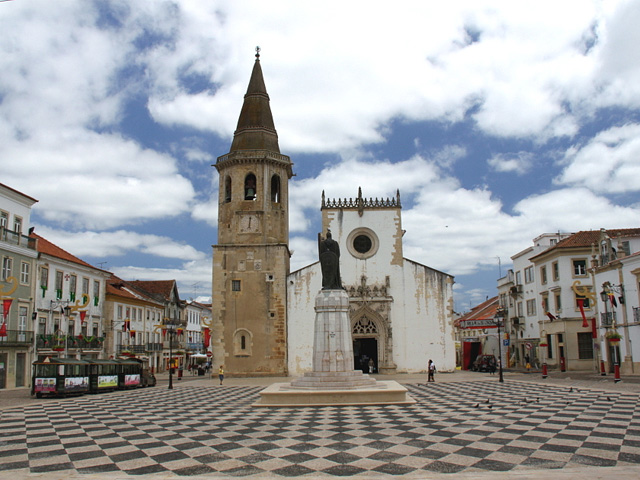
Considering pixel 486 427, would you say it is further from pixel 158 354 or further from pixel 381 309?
pixel 158 354

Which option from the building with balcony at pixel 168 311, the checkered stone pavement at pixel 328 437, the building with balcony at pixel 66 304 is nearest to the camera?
the checkered stone pavement at pixel 328 437

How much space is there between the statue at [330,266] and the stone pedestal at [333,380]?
0.36 m

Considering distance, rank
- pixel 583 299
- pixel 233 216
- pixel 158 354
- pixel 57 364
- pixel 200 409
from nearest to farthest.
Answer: pixel 200 409
pixel 57 364
pixel 583 299
pixel 233 216
pixel 158 354

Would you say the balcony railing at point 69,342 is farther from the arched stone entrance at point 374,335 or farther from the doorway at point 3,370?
the arched stone entrance at point 374,335

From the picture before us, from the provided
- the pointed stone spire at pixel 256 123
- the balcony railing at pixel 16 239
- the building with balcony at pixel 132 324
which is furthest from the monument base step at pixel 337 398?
the pointed stone spire at pixel 256 123

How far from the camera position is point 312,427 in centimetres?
1212

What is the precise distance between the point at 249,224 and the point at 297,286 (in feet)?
17.7

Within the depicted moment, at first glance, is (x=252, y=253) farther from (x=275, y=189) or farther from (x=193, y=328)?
(x=193, y=328)

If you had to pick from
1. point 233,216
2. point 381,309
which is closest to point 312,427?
point 381,309

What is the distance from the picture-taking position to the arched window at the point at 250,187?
3781 centimetres

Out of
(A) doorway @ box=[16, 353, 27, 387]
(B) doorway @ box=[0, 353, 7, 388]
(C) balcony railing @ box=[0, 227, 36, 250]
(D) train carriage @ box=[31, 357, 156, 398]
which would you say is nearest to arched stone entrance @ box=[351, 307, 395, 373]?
(D) train carriage @ box=[31, 357, 156, 398]

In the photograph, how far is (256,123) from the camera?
3875 centimetres

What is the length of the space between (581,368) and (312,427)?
99.3ft

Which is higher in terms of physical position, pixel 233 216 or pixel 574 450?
pixel 233 216
